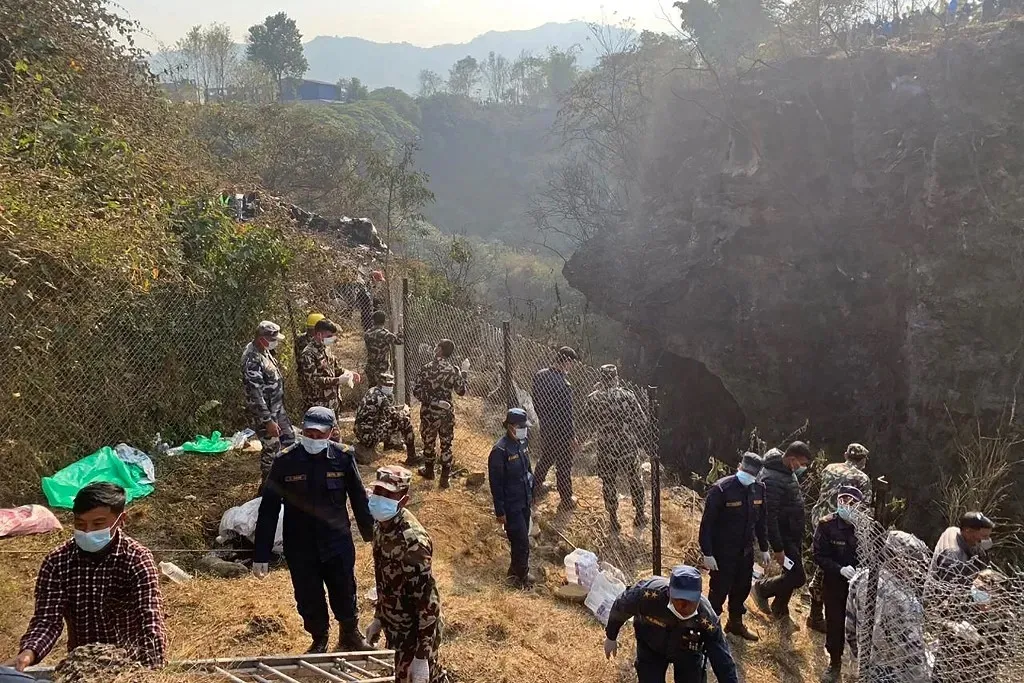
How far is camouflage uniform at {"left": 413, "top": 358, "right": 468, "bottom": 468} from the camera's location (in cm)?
721

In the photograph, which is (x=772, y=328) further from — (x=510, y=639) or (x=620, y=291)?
(x=510, y=639)

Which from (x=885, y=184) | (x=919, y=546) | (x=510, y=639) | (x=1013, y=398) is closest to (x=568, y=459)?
(x=510, y=639)

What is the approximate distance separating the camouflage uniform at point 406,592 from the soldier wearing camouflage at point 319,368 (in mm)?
3480

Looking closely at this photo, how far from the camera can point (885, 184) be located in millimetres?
16812

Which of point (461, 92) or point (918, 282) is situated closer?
point (918, 282)

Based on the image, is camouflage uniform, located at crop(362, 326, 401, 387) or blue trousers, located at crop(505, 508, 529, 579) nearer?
blue trousers, located at crop(505, 508, 529, 579)

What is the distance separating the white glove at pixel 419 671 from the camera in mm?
3248

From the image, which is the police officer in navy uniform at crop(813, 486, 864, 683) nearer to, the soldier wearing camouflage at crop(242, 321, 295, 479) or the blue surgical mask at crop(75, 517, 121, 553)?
the soldier wearing camouflage at crop(242, 321, 295, 479)

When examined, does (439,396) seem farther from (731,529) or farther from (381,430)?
(731,529)

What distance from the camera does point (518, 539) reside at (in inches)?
221

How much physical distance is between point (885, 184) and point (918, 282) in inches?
109

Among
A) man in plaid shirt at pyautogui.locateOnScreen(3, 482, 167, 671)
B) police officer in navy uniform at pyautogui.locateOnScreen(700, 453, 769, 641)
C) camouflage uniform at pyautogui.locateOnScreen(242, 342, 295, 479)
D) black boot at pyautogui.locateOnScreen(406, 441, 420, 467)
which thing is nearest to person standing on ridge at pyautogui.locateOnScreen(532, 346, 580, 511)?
black boot at pyautogui.locateOnScreen(406, 441, 420, 467)

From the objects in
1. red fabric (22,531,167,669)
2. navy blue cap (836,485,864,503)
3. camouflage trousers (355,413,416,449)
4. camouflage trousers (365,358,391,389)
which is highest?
red fabric (22,531,167,669)

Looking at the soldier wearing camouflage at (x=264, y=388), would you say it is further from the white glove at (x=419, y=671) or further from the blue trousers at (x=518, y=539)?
the white glove at (x=419, y=671)
